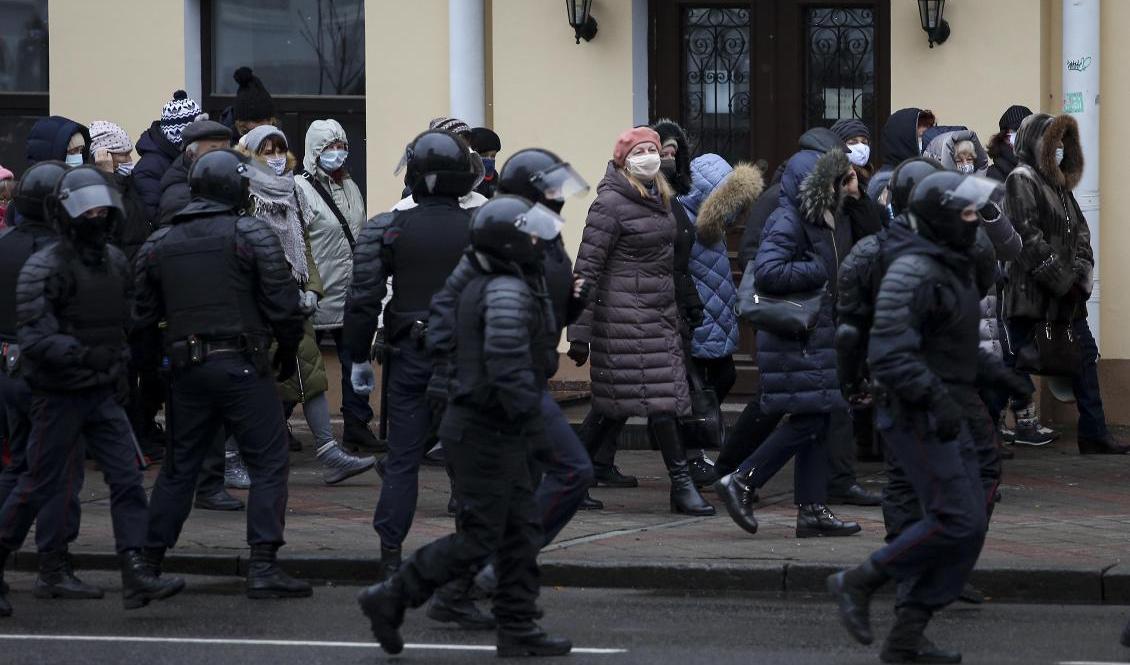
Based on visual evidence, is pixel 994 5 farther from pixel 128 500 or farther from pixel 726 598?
pixel 128 500

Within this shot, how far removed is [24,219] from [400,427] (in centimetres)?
187

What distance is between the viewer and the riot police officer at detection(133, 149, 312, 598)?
8992 millimetres

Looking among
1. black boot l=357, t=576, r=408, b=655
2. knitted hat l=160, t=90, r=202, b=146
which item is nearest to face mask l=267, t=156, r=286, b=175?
knitted hat l=160, t=90, r=202, b=146

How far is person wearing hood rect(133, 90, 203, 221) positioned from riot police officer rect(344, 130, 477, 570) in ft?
12.1

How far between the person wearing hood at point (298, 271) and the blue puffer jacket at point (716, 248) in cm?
196

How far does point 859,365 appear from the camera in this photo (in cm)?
819

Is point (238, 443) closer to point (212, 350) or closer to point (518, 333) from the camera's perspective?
point (212, 350)

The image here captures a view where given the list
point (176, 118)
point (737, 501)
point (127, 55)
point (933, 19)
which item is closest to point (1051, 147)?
point (933, 19)

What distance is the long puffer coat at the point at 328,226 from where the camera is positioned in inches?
486

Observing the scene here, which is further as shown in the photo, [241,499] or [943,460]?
[241,499]

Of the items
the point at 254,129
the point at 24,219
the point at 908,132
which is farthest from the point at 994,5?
the point at 24,219

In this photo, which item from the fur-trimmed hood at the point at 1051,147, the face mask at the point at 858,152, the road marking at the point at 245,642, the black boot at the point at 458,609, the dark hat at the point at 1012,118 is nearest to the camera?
the road marking at the point at 245,642

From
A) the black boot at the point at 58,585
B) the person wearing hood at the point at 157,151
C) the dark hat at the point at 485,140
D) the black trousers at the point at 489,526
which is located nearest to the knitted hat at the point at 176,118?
the person wearing hood at the point at 157,151

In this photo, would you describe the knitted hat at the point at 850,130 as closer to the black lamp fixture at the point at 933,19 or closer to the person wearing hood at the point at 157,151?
A: the black lamp fixture at the point at 933,19
